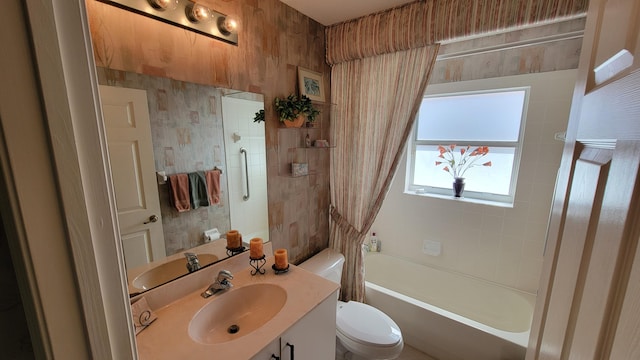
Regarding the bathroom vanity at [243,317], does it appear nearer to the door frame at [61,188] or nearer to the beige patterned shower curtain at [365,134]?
the door frame at [61,188]

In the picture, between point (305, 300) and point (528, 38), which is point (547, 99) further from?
point (305, 300)

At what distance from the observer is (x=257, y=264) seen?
144 centimetres

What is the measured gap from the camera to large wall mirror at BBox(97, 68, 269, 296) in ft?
3.32

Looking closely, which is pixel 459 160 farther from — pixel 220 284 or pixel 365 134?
pixel 220 284

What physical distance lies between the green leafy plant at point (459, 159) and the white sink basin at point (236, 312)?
6.66 feet

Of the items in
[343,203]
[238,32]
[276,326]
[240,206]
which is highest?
[238,32]

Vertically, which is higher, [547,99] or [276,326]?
[547,99]

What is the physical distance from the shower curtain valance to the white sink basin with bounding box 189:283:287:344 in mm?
1706

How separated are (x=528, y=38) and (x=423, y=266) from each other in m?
2.07

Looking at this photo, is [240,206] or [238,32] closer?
[238,32]

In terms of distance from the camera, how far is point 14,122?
0.29 meters

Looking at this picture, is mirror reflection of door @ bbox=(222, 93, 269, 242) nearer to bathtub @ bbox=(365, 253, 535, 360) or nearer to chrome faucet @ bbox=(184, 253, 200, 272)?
chrome faucet @ bbox=(184, 253, 200, 272)

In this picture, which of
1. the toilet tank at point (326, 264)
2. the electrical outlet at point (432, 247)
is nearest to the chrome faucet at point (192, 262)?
the toilet tank at point (326, 264)

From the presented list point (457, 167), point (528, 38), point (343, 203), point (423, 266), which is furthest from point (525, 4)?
point (423, 266)
